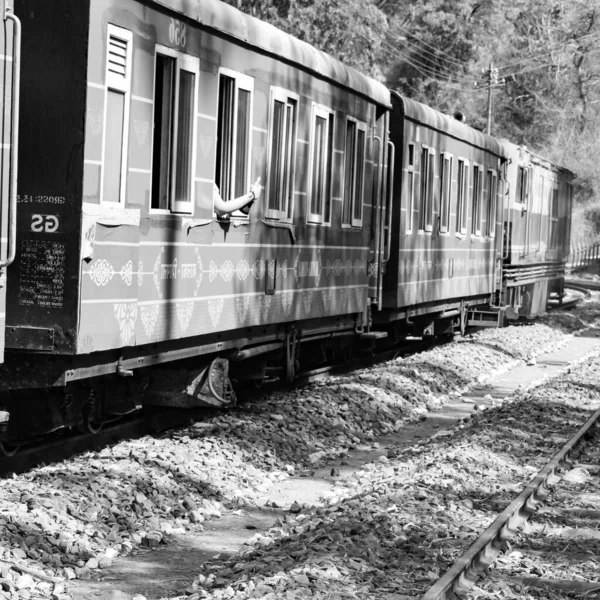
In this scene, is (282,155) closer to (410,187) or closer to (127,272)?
(127,272)

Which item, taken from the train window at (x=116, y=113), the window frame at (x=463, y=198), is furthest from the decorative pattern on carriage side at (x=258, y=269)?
the window frame at (x=463, y=198)

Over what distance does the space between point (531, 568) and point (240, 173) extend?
462 centimetres

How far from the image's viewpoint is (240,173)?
10227 millimetres

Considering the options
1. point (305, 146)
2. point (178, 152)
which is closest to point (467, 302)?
point (305, 146)

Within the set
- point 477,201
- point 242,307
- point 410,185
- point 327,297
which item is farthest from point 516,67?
point 242,307

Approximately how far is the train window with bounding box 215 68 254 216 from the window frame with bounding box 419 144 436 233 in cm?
722

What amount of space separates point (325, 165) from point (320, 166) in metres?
0.15

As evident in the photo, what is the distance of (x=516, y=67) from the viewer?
6556 cm

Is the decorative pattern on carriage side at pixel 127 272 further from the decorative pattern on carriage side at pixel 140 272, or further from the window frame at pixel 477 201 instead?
the window frame at pixel 477 201

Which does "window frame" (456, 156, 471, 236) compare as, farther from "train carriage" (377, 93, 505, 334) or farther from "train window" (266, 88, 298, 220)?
"train window" (266, 88, 298, 220)

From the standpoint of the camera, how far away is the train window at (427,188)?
1732cm

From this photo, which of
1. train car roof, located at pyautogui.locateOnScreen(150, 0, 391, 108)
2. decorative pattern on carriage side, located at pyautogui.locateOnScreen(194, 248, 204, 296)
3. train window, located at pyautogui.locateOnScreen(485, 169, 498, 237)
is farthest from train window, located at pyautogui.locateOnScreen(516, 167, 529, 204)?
decorative pattern on carriage side, located at pyautogui.locateOnScreen(194, 248, 204, 296)

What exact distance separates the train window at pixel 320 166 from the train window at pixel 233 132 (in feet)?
5.93

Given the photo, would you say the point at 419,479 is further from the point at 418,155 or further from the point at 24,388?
the point at 418,155
